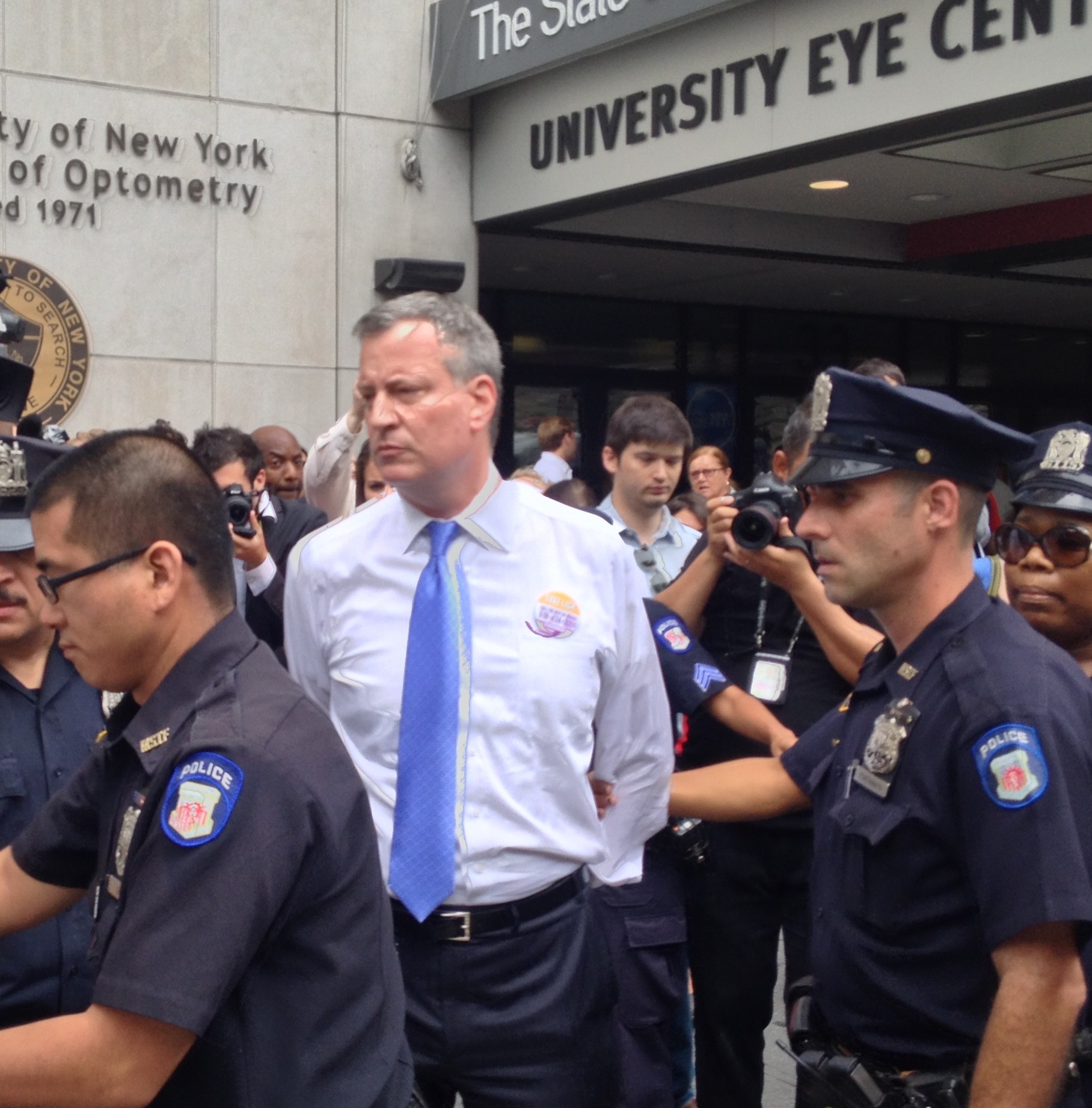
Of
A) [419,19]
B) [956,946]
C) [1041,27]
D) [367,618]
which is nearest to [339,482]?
[367,618]

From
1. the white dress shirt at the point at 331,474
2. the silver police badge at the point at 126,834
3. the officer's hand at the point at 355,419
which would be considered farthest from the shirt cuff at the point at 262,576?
the silver police badge at the point at 126,834

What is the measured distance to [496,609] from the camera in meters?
2.94

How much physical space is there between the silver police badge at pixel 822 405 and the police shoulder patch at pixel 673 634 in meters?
1.49

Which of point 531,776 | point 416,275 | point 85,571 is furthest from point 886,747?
point 416,275

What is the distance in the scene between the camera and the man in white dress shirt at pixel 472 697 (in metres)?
2.77

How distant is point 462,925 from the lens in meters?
2.76

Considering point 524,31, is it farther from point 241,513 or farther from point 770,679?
point 770,679

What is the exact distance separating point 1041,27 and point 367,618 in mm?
5400

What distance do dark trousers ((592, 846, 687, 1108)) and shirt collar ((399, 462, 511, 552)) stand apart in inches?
45.9

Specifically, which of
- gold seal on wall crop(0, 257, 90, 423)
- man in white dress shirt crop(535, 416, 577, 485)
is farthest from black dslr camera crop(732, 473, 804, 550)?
man in white dress shirt crop(535, 416, 577, 485)

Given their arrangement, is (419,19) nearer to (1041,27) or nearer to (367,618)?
(1041,27)

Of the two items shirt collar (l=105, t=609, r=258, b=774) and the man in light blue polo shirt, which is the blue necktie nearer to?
shirt collar (l=105, t=609, r=258, b=774)

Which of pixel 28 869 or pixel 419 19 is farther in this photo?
pixel 419 19

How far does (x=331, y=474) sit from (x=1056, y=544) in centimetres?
375
